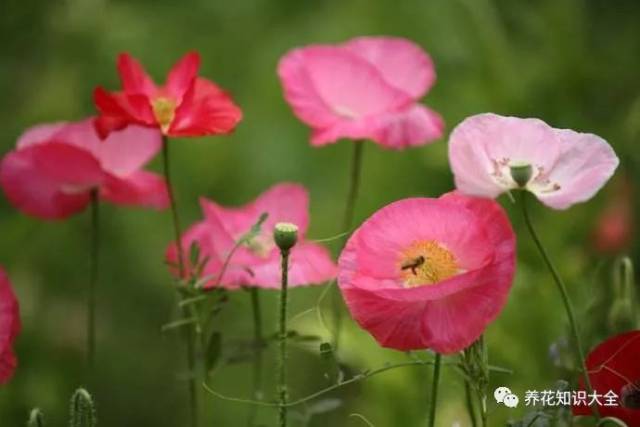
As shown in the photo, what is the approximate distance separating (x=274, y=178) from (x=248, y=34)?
28 centimetres

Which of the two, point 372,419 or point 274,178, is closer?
Result: point 372,419

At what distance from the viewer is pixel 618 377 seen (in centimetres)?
56

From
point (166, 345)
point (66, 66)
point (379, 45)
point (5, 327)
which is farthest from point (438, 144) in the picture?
point (5, 327)

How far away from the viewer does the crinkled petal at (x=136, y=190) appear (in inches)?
27.9

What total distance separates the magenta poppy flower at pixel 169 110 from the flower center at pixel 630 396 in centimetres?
22

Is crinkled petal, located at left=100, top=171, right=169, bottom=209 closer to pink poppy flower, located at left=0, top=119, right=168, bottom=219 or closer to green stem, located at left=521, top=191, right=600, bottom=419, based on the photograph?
pink poppy flower, located at left=0, top=119, right=168, bottom=219

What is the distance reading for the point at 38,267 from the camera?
1452 millimetres

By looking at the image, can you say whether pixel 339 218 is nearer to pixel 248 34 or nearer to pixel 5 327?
pixel 248 34

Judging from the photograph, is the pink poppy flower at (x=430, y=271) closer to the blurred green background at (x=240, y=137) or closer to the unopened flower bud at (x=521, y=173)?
the unopened flower bud at (x=521, y=173)

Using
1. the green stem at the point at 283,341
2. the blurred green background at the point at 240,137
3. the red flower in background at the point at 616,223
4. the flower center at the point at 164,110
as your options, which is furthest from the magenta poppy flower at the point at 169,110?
the red flower in background at the point at 616,223

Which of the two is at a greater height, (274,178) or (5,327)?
(274,178)

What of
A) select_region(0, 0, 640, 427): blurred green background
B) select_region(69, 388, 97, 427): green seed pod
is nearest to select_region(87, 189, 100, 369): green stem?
select_region(69, 388, 97, 427): green seed pod

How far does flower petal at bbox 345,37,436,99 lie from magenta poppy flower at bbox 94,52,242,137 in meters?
0.12

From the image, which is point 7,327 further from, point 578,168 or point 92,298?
point 578,168
